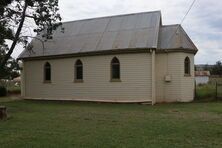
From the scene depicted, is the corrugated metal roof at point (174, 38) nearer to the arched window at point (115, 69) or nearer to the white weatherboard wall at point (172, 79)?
the white weatherboard wall at point (172, 79)

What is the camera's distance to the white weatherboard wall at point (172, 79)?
32.7m

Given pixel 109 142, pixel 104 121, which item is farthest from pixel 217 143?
pixel 104 121

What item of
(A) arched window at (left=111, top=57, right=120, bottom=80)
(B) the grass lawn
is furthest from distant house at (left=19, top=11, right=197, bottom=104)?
(B) the grass lawn

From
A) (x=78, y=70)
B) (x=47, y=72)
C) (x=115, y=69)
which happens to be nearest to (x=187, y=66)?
(x=115, y=69)

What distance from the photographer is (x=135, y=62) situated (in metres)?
32.4

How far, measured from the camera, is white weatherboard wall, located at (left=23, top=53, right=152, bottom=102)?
1270 inches

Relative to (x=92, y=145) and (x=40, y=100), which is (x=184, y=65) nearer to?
(x=40, y=100)

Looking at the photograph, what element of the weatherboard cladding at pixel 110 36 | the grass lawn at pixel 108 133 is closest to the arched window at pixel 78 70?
the weatherboard cladding at pixel 110 36

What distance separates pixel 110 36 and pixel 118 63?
3023mm

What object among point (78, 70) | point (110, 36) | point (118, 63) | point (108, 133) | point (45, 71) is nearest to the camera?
point (108, 133)

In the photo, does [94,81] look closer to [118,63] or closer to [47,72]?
[118,63]

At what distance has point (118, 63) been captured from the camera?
110 ft

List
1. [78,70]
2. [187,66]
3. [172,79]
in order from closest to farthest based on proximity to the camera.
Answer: [172,79]
[187,66]
[78,70]

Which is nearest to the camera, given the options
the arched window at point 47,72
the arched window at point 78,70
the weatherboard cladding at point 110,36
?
the weatherboard cladding at point 110,36
